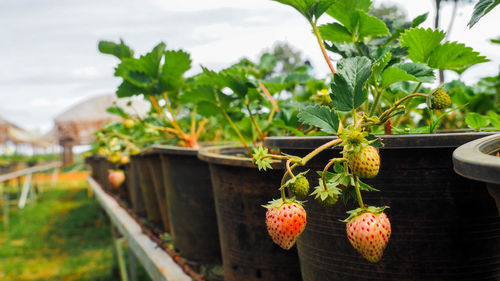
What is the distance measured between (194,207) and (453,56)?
0.69 meters

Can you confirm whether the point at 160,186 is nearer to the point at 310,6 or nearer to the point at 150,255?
the point at 150,255

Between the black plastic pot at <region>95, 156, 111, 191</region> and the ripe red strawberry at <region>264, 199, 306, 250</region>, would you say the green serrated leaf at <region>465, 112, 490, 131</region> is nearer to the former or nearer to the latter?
the ripe red strawberry at <region>264, 199, 306, 250</region>

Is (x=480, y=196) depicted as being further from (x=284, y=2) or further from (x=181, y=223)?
(x=181, y=223)

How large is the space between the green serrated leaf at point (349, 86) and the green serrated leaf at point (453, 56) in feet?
0.57

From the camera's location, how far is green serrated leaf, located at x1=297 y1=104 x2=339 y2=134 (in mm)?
501

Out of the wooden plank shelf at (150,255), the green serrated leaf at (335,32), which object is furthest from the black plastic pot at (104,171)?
the green serrated leaf at (335,32)

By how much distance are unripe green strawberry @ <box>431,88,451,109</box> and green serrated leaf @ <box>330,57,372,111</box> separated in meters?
0.07

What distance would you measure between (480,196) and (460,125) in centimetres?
90

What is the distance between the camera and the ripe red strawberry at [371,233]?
38 cm

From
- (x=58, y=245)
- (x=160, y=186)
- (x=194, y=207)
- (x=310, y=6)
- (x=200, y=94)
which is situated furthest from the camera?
(x=58, y=245)

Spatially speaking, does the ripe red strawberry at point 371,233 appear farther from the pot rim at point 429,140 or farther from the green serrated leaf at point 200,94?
the green serrated leaf at point 200,94

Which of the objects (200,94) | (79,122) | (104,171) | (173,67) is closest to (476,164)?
(200,94)

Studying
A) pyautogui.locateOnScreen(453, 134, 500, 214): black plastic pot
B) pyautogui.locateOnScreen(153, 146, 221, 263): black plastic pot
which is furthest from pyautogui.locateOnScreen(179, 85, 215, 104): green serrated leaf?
pyautogui.locateOnScreen(453, 134, 500, 214): black plastic pot

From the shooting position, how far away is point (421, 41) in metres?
0.60
